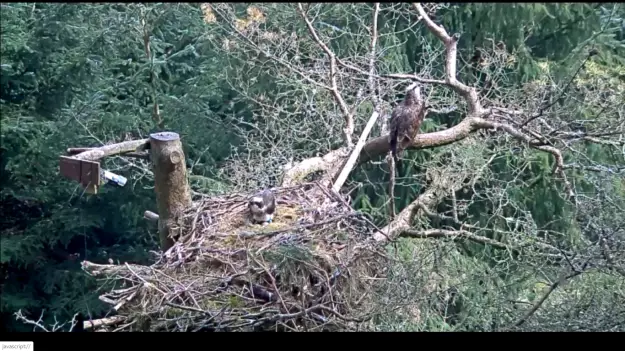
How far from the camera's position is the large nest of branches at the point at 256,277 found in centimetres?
305

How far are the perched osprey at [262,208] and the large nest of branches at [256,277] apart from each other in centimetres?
Answer: 5

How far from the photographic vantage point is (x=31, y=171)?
7.54 m

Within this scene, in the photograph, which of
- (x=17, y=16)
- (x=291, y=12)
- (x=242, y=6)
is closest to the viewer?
(x=291, y=12)

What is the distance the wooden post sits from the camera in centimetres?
364

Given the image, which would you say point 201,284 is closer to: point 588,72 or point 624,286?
point 624,286

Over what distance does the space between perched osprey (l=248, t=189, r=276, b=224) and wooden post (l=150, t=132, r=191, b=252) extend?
33cm

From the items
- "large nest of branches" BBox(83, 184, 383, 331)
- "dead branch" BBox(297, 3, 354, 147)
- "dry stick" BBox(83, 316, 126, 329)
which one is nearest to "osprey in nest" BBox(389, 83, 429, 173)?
"dead branch" BBox(297, 3, 354, 147)

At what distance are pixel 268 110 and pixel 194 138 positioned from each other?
1.89m

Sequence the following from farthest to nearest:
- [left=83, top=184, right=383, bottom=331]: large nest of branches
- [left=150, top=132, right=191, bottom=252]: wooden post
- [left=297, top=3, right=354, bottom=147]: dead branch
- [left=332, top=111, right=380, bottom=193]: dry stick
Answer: [left=297, top=3, right=354, bottom=147]: dead branch < [left=332, top=111, right=380, bottom=193]: dry stick < [left=150, top=132, right=191, bottom=252]: wooden post < [left=83, top=184, right=383, bottom=331]: large nest of branches

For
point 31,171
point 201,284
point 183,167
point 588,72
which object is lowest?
point 31,171

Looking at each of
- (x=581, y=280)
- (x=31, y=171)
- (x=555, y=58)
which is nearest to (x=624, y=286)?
(x=581, y=280)

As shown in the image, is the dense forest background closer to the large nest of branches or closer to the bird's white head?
the bird's white head

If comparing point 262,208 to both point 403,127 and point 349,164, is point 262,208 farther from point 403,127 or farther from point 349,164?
point 403,127

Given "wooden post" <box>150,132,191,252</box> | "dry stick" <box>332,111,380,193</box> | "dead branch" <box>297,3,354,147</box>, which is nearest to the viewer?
"wooden post" <box>150,132,191,252</box>
